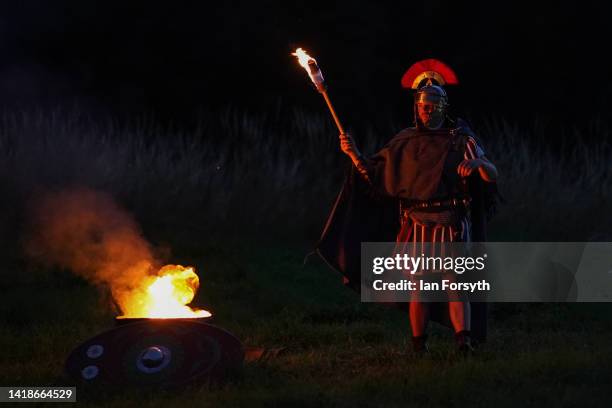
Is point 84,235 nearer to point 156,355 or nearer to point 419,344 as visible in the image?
point 419,344

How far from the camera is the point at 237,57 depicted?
22.8 metres

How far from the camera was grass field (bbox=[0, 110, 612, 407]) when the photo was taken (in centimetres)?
785

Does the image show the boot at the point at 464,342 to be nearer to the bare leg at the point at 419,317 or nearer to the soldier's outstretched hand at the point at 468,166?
the bare leg at the point at 419,317

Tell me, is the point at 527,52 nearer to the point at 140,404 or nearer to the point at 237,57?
the point at 237,57

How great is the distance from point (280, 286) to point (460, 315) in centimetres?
413

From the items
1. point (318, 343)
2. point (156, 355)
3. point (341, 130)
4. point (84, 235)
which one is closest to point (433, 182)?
point (341, 130)

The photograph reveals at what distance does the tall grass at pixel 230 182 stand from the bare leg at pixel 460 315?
229 inches

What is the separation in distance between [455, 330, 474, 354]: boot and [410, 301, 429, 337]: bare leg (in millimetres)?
257

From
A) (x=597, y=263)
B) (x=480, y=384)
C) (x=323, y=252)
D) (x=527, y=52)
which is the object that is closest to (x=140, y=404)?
(x=480, y=384)

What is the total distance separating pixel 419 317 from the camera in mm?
9047

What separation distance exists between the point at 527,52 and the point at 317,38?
14.3 ft

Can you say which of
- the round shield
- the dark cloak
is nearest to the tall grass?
the dark cloak

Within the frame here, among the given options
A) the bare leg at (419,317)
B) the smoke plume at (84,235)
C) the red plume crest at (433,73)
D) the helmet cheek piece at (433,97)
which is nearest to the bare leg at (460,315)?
the bare leg at (419,317)

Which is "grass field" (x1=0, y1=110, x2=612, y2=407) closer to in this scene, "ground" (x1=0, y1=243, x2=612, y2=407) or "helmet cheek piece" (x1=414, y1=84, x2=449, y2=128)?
"ground" (x1=0, y1=243, x2=612, y2=407)
